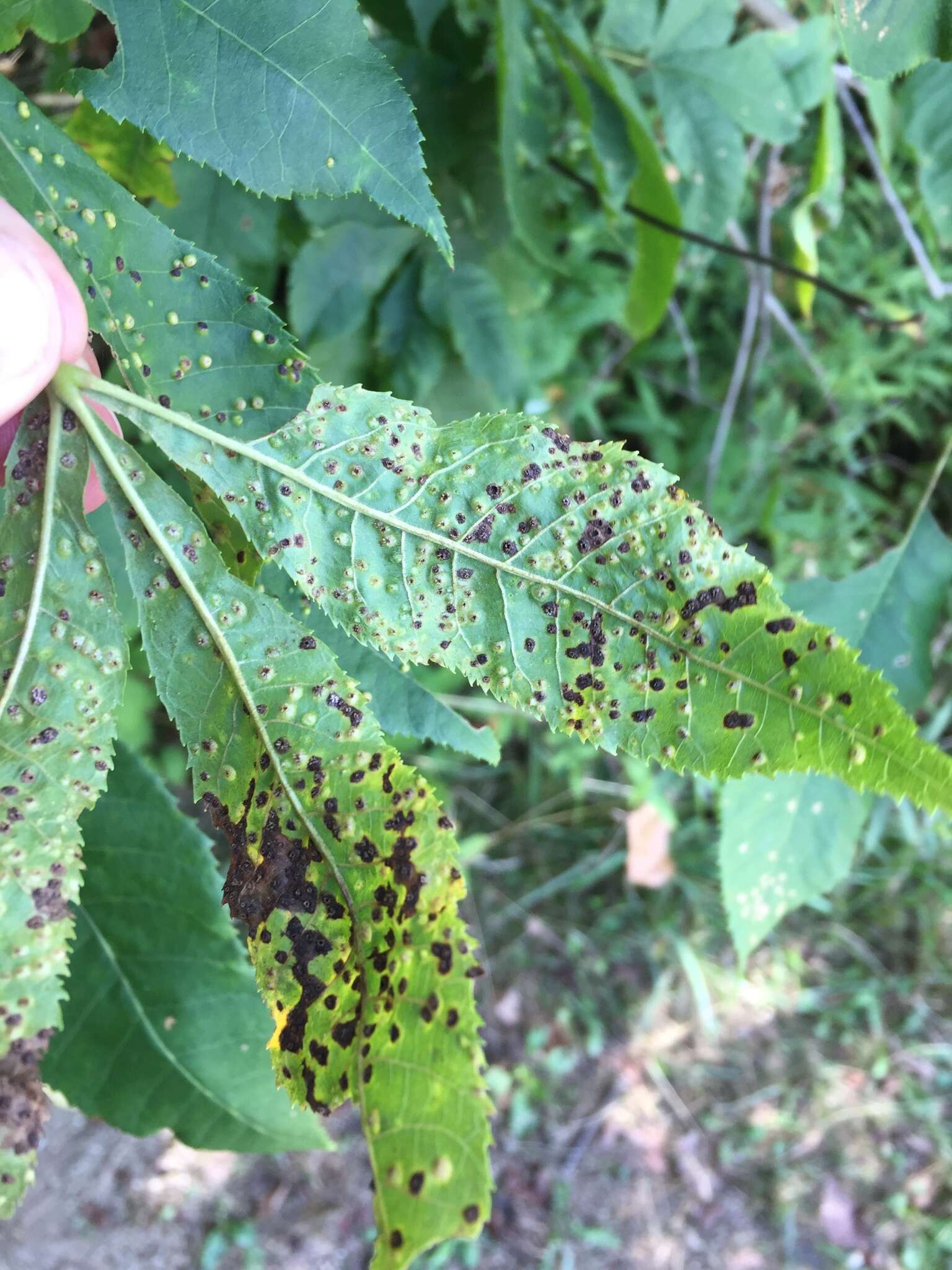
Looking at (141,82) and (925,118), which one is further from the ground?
(925,118)

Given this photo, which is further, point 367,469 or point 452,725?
point 452,725

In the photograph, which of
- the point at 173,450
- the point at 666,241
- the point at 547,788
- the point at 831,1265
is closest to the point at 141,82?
the point at 173,450

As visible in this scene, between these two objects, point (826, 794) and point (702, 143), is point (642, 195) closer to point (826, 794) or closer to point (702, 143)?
point (702, 143)

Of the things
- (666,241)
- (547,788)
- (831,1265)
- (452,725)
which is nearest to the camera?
(452,725)

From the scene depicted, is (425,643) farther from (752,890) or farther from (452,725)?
(752,890)

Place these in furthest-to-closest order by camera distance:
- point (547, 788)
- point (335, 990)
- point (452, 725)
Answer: point (547, 788) < point (452, 725) < point (335, 990)

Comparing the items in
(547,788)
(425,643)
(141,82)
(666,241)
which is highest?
(141,82)
